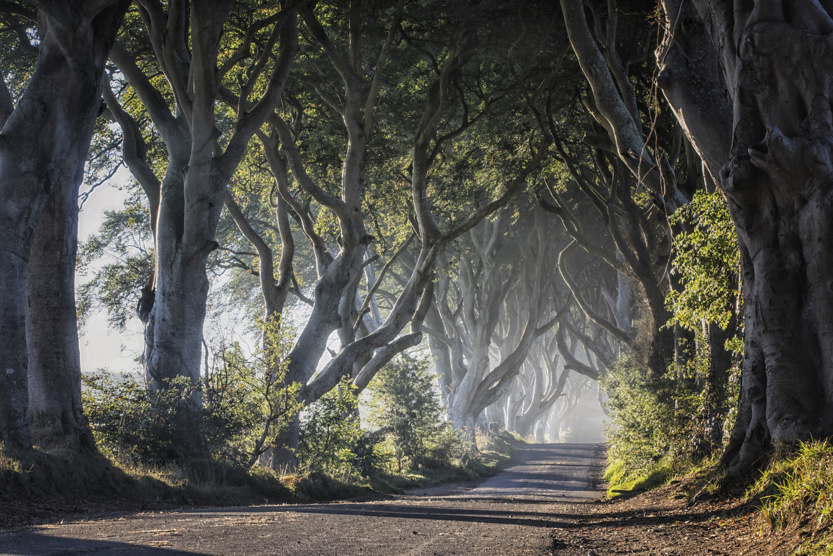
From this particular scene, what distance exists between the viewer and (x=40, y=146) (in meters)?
8.25

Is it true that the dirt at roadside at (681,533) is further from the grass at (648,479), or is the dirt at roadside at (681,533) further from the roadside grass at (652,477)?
the grass at (648,479)

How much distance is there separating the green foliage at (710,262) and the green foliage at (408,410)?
10.4 m

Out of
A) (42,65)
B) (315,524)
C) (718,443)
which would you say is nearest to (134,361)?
(42,65)

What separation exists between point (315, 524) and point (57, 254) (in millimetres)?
6071

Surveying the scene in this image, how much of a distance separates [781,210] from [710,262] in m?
2.63

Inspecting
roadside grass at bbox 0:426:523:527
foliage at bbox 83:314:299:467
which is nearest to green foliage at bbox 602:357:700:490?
roadside grass at bbox 0:426:523:527

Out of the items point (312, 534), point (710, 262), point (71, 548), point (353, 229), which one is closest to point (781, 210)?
point (710, 262)

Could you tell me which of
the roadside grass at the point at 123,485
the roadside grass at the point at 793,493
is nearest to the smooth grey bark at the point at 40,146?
the roadside grass at the point at 123,485

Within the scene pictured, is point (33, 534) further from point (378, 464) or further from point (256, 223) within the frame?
point (256, 223)

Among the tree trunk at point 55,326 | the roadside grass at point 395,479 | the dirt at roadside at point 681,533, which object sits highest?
the tree trunk at point 55,326

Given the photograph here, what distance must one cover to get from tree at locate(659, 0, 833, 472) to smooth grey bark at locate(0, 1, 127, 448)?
809 centimetres

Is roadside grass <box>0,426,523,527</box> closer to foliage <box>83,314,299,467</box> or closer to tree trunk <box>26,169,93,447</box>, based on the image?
foliage <box>83,314,299,467</box>

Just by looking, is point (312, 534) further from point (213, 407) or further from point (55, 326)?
point (213, 407)

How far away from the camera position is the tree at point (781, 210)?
578 centimetres
